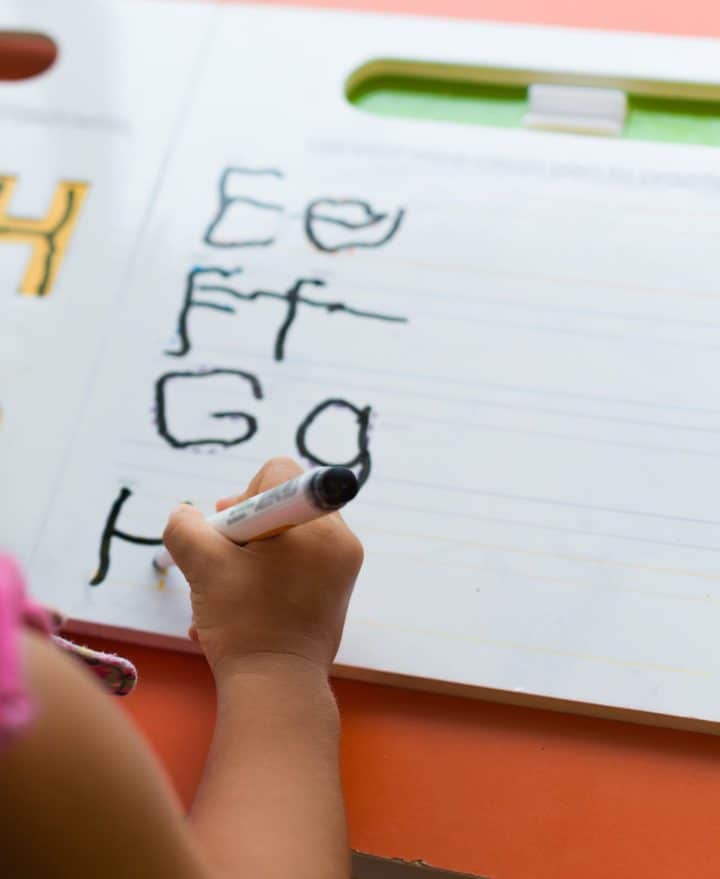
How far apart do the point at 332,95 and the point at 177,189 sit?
12 cm

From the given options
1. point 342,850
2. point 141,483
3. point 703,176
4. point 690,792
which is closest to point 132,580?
point 141,483

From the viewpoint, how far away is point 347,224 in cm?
66

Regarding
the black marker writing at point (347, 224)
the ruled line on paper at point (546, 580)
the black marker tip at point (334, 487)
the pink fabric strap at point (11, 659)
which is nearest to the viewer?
the pink fabric strap at point (11, 659)

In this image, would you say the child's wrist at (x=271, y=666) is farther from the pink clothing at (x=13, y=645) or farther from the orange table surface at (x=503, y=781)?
the pink clothing at (x=13, y=645)

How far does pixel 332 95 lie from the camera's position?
0.71 metres

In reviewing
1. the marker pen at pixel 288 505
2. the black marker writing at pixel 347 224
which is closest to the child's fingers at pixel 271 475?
the marker pen at pixel 288 505

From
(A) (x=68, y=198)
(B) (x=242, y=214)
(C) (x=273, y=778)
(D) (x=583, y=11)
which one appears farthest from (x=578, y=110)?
(C) (x=273, y=778)

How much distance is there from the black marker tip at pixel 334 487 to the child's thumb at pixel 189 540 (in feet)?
0.32

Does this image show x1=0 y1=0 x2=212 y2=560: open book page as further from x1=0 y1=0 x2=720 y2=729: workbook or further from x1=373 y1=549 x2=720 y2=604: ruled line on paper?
x1=373 y1=549 x2=720 y2=604: ruled line on paper

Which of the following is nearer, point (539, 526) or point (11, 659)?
point (11, 659)

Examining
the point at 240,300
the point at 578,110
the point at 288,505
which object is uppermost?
the point at 578,110

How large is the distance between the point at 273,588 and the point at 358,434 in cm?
12

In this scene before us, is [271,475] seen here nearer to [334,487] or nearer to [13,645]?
[334,487]

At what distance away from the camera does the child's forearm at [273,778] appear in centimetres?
43
